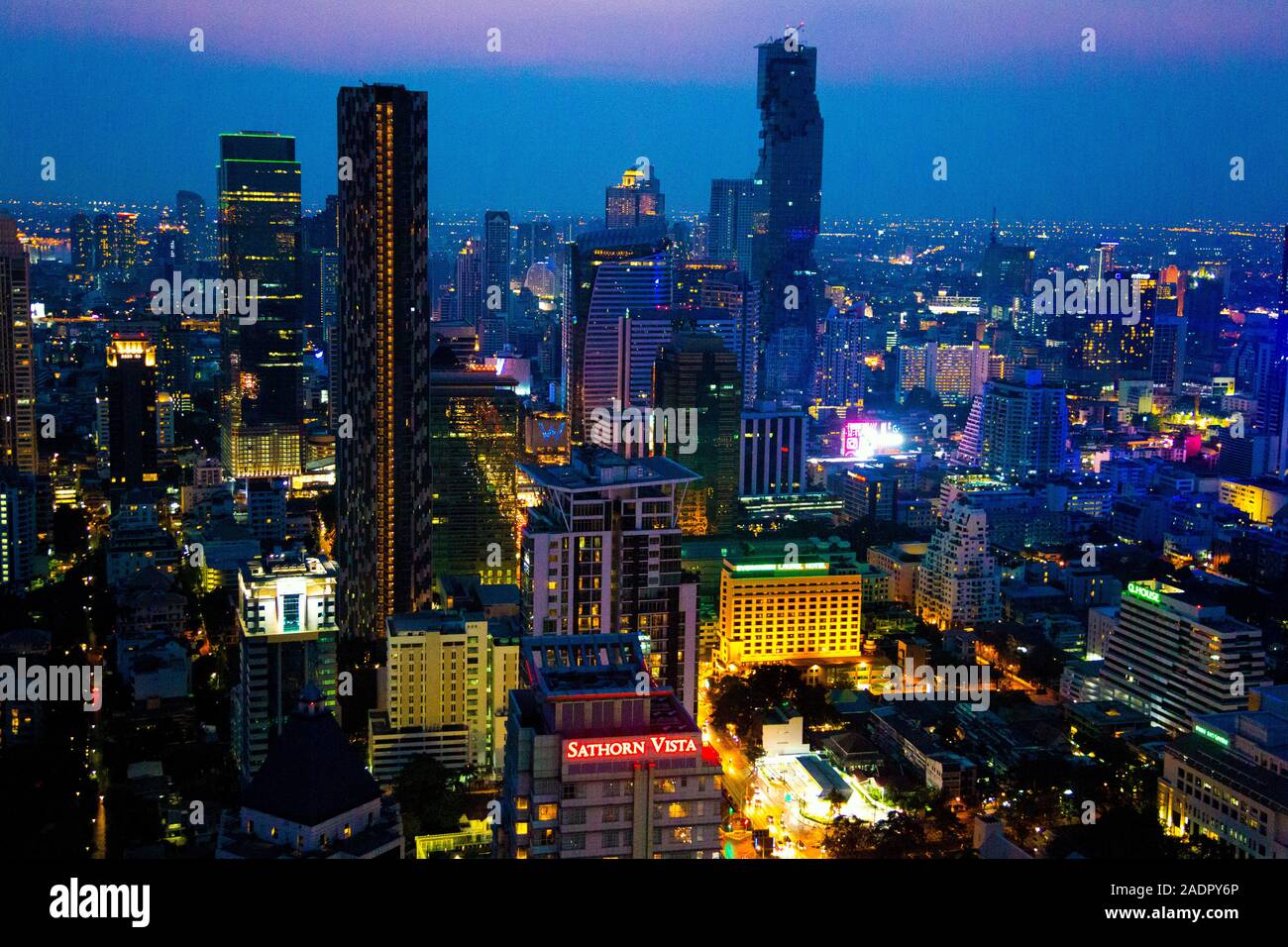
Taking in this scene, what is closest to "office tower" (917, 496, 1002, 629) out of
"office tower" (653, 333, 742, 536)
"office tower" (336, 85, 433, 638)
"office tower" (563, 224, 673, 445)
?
"office tower" (653, 333, 742, 536)

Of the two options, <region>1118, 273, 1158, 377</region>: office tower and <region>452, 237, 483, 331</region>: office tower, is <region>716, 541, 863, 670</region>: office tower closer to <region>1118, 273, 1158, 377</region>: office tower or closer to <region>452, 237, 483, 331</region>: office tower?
<region>452, 237, 483, 331</region>: office tower

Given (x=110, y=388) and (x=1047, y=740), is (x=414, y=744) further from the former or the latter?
(x=110, y=388)

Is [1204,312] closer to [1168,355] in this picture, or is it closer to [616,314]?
[1168,355]

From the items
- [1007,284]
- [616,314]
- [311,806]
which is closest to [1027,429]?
[1007,284]
